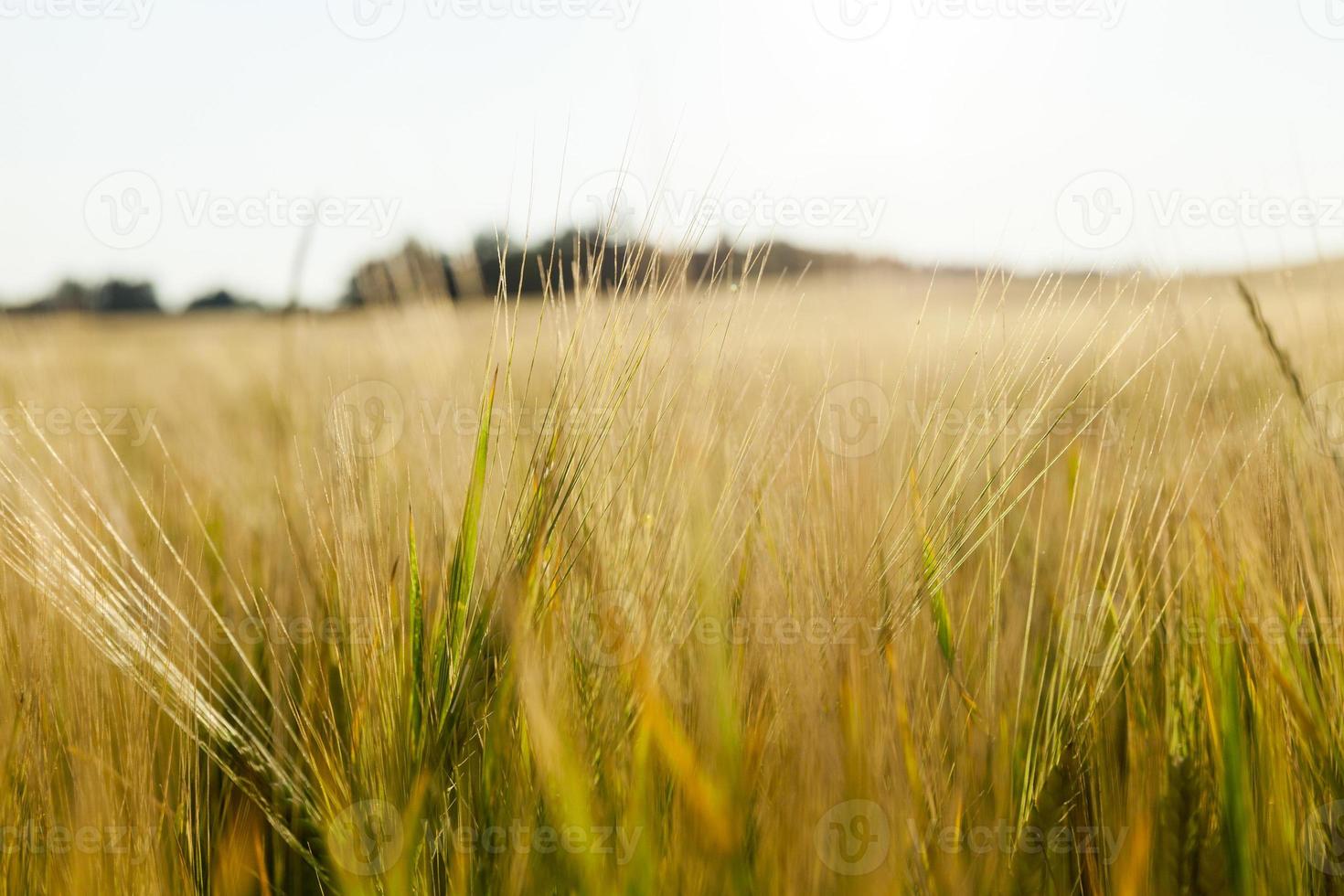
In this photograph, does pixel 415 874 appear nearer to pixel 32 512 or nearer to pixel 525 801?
pixel 525 801

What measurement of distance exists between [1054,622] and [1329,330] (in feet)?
2.05

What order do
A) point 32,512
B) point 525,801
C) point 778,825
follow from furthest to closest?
point 32,512 < point 525,801 < point 778,825

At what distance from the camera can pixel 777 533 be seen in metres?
1.08

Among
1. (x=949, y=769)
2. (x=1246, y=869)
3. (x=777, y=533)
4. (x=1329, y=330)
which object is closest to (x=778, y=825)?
(x=949, y=769)
